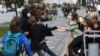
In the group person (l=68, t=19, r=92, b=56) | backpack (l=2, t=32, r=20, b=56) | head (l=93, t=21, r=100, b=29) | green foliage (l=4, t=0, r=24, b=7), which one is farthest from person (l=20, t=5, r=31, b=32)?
green foliage (l=4, t=0, r=24, b=7)

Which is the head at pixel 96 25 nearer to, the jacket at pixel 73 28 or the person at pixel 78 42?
the person at pixel 78 42

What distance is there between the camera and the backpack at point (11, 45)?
8438 millimetres

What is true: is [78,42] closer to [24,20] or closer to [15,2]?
[24,20]

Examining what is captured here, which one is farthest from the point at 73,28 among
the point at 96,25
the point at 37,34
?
the point at 96,25

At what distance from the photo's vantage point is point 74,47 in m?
11.8

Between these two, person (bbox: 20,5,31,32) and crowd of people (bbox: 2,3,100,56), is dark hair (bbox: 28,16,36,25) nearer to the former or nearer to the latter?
crowd of people (bbox: 2,3,100,56)

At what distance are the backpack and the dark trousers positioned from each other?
3080 millimetres

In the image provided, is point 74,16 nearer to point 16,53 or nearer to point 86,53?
point 86,53

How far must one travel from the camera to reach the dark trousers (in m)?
11.3

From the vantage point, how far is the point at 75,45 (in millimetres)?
11633

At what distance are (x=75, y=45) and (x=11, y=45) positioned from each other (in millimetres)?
3418

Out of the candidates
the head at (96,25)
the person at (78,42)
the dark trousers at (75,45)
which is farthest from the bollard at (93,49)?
the dark trousers at (75,45)

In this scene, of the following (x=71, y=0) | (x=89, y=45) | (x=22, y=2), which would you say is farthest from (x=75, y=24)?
(x=71, y=0)

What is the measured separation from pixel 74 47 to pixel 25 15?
3825 mm
